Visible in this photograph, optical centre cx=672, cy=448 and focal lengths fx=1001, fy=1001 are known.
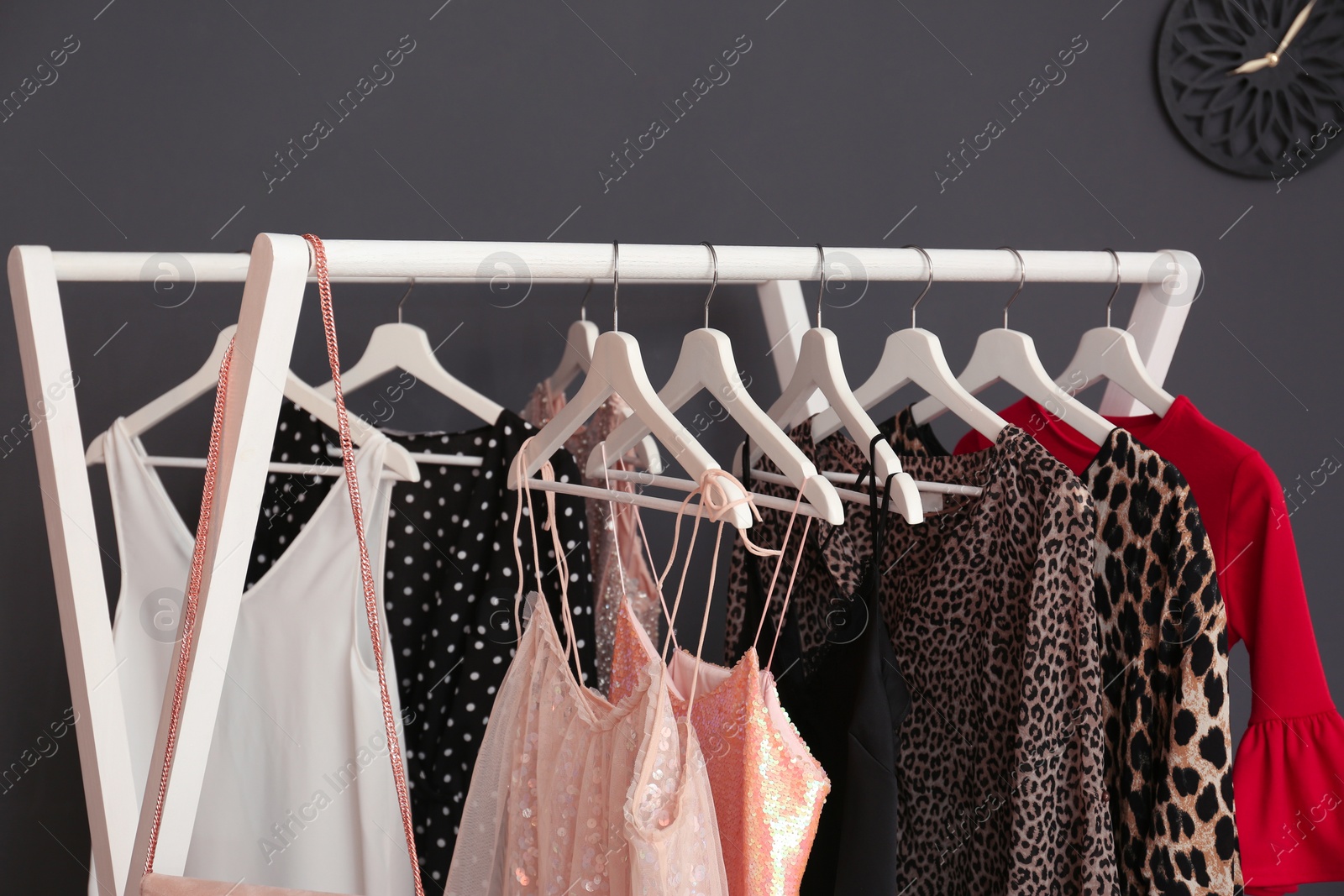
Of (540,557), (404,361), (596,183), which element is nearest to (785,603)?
(540,557)

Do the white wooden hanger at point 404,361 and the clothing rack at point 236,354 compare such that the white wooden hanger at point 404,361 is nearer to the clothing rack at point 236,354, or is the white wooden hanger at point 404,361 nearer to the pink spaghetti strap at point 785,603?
the clothing rack at point 236,354

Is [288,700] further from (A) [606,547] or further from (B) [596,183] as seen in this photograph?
(B) [596,183]

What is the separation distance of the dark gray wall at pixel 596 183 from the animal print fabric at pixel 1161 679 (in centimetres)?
77

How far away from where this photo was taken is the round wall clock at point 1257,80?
177 centimetres

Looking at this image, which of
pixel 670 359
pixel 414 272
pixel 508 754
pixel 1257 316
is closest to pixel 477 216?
pixel 670 359

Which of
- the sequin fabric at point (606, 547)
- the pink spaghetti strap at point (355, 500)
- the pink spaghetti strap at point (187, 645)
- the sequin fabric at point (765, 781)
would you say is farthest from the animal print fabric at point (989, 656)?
the pink spaghetti strap at point (187, 645)

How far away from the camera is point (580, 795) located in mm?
974

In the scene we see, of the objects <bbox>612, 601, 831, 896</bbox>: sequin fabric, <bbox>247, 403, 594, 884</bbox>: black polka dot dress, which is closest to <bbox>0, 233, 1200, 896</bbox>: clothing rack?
<bbox>247, 403, 594, 884</bbox>: black polka dot dress

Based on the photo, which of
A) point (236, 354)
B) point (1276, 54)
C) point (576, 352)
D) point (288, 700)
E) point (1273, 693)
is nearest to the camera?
point (236, 354)

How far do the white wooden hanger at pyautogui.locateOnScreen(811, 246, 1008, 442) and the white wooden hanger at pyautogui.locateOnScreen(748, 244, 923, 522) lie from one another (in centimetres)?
6

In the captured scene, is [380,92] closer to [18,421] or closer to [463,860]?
[18,421]

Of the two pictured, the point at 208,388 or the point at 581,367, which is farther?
the point at 581,367

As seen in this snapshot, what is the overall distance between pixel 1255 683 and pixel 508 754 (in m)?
0.81

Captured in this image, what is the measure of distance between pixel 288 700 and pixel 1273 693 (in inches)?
44.5
